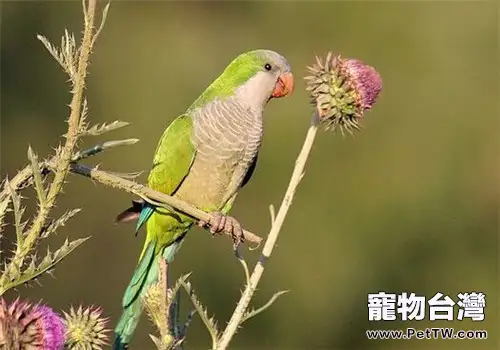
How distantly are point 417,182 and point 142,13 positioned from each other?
262 cm

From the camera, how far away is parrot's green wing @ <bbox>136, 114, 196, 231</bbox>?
7.06 ft

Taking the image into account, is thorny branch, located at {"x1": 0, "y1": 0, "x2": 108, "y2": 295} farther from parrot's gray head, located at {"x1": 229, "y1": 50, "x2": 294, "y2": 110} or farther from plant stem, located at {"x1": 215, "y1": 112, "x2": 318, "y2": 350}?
parrot's gray head, located at {"x1": 229, "y1": 50, "x2": 294, "y2": 110}

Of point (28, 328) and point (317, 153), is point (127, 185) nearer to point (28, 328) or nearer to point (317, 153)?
point (28, 328)

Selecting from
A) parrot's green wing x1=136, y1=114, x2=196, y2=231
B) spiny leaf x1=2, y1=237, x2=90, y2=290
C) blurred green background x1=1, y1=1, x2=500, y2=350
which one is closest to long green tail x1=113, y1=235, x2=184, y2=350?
parrot's green wing x1=136, y1=114, x2=196, y2=231

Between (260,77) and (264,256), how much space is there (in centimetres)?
102

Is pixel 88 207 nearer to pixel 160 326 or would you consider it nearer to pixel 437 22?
pixel 437 22

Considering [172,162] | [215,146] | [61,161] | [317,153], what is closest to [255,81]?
[215,146]

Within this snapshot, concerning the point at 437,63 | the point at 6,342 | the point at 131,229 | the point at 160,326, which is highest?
the point at 437,63

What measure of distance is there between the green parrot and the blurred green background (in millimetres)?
3365

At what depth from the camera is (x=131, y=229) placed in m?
5.95

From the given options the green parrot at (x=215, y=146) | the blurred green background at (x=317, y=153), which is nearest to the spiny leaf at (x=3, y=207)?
the green parrot at (x=215, y=146)

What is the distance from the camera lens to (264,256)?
4.08 feet

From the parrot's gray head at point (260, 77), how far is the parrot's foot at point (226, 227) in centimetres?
51

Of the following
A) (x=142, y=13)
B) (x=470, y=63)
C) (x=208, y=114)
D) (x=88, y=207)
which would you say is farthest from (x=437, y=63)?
(x=208, y=114)
